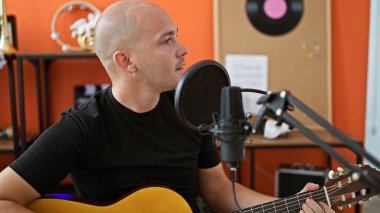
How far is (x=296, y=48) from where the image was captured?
2762 millimetres

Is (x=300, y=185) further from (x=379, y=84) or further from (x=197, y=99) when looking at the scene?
(x=197, y=99)

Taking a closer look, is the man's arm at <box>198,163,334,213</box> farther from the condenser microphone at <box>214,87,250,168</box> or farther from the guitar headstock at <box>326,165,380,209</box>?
the condenser microphone at <box>214,87,250,168</box>

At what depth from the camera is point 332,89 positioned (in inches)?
111

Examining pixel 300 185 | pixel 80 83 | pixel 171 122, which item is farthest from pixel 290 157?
pixel 171 122

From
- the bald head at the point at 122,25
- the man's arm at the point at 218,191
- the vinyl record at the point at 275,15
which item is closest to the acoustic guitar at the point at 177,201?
the man's arm at the point at 218,191

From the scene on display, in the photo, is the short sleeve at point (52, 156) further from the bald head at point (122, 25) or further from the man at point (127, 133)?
the bald head at point (122, 25)

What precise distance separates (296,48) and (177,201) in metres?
1.76

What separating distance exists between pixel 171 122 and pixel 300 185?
1.40 m

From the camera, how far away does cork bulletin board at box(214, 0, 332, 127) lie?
108 inches

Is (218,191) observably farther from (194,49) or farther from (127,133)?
(194,49)

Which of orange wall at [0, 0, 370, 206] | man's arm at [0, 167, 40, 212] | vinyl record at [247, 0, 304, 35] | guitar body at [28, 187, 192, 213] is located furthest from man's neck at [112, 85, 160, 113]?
vinyl record at [247, 0, 304, 35]

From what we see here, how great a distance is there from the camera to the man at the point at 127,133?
1.22m

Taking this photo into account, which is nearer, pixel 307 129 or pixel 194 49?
pixel 307 129

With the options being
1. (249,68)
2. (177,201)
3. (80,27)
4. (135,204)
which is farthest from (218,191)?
(80,27)
